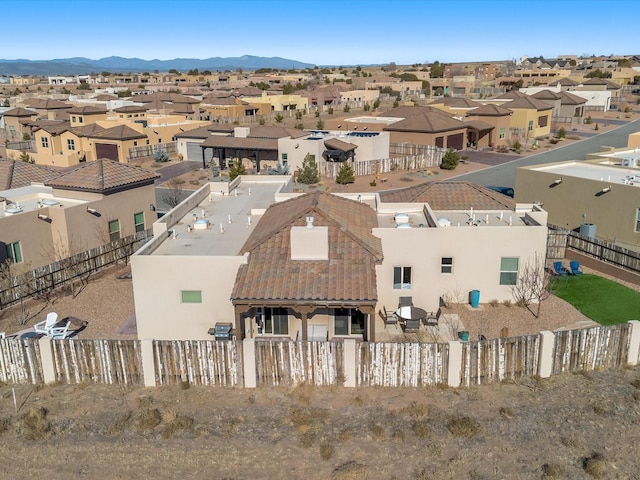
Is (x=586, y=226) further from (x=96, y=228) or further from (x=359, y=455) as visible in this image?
(x=96, y=228)

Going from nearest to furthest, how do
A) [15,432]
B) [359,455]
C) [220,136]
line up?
[359,455] → [15,432] → [220,136]

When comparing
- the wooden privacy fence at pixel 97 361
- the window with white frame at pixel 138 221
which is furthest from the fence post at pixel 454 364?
the window with white frame at pixel 138 221

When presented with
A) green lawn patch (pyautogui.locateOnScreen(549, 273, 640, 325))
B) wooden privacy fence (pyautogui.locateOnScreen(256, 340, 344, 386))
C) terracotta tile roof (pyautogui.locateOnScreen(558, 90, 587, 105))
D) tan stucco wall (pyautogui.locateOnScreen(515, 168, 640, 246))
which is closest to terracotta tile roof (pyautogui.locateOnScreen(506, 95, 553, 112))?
terracotta tile roof (pyautogui.locateOnScreen(558, 90, 587, 105))

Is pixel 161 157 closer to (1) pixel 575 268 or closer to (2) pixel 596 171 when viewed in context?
(2) pixel 596 171

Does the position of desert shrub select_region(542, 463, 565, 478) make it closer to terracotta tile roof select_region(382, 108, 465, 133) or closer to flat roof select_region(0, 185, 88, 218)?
flat roof select_region(0, 185, 88, 218)

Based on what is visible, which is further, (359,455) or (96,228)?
(96,228)

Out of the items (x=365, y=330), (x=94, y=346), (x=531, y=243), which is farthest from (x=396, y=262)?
(x=94, y=346)

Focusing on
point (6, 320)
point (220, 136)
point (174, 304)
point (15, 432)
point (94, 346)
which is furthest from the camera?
point (220, 136)

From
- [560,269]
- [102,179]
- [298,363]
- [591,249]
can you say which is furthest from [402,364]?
[102,179]
